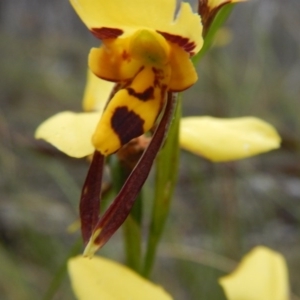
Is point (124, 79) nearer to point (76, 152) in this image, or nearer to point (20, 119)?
point (76, 152)

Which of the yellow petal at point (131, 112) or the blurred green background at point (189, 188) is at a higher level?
the yellow petal at point (131, 112)

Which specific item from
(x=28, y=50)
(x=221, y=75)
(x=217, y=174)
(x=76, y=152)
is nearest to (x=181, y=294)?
(x=217, y=174)

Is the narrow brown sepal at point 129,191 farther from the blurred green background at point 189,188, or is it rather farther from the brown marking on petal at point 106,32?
the blurred green background at point 189,188

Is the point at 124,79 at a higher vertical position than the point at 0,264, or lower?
higher

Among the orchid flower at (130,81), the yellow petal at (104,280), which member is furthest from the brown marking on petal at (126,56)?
the yellow petal at (104,280)

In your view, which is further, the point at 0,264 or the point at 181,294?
the point at 181,294

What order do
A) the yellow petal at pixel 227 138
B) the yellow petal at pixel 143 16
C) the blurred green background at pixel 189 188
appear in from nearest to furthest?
1. the yellow petal at pixel 143 16
2. the yellow petal at pixel 227 138
3. the blurred green background at pixel 189 188

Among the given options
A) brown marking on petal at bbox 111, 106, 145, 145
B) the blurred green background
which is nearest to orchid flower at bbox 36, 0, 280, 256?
brown marking on petal at bbox 111, 106, 145, 145
